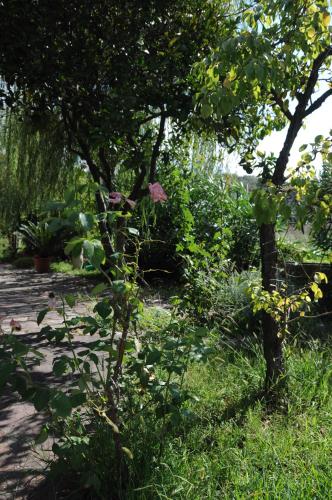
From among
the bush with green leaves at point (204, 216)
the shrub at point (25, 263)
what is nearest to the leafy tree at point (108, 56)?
the bush with green leaves at point (204, 216)

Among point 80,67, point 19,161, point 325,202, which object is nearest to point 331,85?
point 325,202

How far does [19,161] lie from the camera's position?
9.62 metres

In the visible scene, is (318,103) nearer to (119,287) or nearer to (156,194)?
(156,194)

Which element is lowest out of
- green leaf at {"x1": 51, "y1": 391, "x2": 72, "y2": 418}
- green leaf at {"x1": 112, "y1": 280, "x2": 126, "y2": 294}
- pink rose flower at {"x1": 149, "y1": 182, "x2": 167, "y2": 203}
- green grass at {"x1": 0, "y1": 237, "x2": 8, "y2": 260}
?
green grass at {"x1": 0, "y1": 237, "x2": 8, "y2": 260}

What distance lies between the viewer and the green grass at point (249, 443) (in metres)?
2.02

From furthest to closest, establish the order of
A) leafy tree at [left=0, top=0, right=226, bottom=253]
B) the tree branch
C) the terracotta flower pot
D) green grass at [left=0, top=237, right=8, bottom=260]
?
green grass at [left=0, top=237, right=8, bottom=260]
the terracotta flower pot
leafy tree at [left=0, top=0, right=226, bottom=253]
the tree branch

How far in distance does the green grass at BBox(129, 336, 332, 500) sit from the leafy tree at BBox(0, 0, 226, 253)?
1594 millimetres

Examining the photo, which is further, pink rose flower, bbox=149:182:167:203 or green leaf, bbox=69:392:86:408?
pink rose flower, bbox=149:182:167:203

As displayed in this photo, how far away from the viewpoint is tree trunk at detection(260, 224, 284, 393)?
118 inches

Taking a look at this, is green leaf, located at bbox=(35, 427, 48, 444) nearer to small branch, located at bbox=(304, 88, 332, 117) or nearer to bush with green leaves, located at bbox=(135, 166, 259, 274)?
small branch, located at bbox=(304, 88, 332, 117)

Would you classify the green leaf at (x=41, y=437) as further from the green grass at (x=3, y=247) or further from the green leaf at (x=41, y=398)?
the green grass at (x=3, y=247)

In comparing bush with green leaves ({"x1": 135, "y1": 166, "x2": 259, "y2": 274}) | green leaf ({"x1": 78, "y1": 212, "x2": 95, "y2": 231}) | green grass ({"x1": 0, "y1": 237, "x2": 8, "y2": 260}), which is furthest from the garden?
green grass ({"x1": 0, "y1": 237, "x2": 8, "y2": 260})

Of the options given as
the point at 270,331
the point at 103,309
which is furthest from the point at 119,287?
the point at 270,331

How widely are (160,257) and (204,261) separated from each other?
3.74 meters
